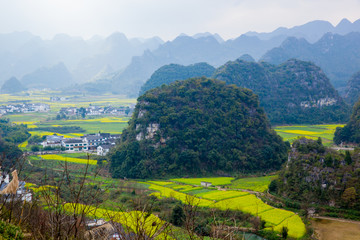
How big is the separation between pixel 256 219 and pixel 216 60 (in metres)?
156

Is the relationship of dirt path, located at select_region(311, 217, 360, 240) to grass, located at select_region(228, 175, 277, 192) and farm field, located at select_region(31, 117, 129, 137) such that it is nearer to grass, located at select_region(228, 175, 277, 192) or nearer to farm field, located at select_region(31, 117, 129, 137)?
grass, located at select_region(228, 175, 277, 192)

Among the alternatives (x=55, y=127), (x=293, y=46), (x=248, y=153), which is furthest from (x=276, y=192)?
(x=293, y=46)

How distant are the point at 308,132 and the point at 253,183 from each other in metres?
20.4

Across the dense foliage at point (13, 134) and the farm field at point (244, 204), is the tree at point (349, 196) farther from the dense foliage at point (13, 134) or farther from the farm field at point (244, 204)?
the dense foliage at point (13, 134)

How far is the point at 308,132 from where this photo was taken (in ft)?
142

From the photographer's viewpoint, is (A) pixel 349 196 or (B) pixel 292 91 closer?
(A) pixel 349 196

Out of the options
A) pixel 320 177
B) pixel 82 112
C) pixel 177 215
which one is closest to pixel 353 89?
pixel 82 112

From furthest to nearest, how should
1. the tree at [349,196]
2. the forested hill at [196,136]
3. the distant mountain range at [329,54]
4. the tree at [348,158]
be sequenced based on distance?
the distant mountain range at [329,54] → the forested hill at [196,136] → the tree at [348,158] → the tree at [349,196]

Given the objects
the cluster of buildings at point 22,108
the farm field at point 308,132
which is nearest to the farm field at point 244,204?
the farm field at point 308,132

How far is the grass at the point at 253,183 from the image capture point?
24711mm

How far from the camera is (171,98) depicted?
110 feet

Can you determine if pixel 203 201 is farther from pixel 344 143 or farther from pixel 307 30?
pixel 307 30

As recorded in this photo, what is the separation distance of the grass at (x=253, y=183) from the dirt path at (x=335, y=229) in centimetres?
555

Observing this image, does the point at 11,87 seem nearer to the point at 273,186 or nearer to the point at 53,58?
the point at 53,58
